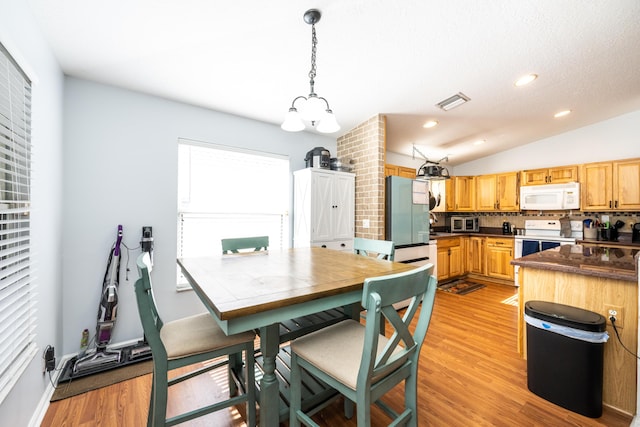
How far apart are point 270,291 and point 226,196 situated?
2.17 meters

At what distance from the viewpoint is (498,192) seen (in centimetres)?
508

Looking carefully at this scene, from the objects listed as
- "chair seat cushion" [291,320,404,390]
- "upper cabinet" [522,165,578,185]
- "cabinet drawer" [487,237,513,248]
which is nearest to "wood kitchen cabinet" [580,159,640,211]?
"upper cabinet" [522,165,578,185]

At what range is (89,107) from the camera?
230 cm

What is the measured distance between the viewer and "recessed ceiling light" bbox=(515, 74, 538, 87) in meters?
2.68

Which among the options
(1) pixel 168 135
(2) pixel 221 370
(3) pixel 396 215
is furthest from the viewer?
(3) pixel 396 215

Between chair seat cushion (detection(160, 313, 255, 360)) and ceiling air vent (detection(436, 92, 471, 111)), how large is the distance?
318cm

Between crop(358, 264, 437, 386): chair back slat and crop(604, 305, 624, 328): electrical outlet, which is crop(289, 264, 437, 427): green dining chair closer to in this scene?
crop(358, 264, 437, 386): chair back slat

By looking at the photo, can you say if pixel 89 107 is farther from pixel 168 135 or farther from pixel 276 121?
pixel 276 121

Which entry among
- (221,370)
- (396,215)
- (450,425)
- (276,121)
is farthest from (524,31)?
(221,370)

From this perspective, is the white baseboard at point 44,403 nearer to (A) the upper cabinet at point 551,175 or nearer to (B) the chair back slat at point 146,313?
(B) the chair back slat at point 146,313

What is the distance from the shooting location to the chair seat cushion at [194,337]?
1266 mm

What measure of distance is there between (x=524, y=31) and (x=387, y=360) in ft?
8.61

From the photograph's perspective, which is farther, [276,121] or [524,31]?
[276,121]

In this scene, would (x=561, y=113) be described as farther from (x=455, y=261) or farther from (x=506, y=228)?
(x=455, y=261)
